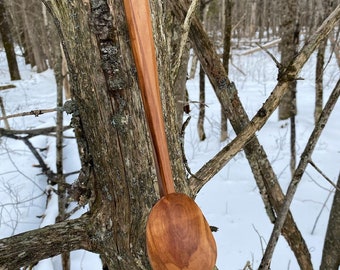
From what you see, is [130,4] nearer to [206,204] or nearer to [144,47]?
[144,47]

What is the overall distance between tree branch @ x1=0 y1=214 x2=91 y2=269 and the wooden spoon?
0.56 ft

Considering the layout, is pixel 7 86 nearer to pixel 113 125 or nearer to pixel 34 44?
pixel 34 44

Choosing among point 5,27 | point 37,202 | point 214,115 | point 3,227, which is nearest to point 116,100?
point 3,227

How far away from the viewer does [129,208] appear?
1.51 ft

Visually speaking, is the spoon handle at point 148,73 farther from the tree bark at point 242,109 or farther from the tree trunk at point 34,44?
the tree trunk at point 34,44

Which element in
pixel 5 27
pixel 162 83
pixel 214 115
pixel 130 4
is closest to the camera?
pixel 130 4

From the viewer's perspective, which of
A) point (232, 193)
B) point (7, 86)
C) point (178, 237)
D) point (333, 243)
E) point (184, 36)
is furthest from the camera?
point (7, 86)

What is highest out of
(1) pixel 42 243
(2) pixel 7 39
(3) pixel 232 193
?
(2) pixel 7 39

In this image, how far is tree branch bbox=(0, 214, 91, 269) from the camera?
461 mm

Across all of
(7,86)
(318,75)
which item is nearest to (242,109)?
(318,75)

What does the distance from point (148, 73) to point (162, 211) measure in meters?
0.15

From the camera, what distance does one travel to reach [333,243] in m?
1.15

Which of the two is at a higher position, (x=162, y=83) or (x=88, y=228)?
(x=162, y=83)

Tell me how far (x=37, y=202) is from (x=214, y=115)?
3.30m
